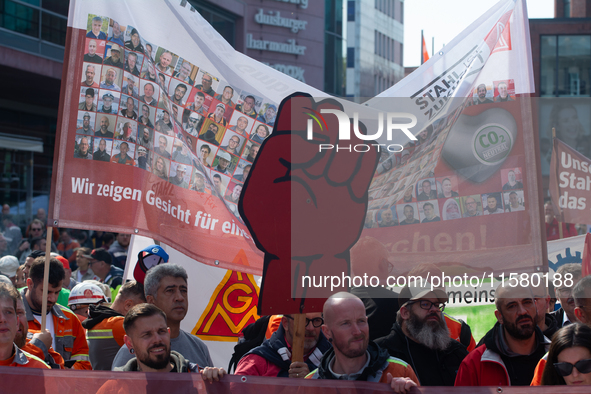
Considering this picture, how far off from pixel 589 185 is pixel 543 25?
28324mm

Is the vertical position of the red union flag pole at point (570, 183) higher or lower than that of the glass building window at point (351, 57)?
lower

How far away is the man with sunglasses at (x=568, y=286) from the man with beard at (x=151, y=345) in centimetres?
246

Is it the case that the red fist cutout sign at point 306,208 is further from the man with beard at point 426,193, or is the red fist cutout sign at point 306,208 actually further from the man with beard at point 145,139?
the man with beard at point 145,139

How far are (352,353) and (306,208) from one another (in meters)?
0.95

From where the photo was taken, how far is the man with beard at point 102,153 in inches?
174

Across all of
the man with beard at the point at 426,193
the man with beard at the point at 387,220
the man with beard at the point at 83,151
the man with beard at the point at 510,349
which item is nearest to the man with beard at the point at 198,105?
the man with beard at the point at 83,151

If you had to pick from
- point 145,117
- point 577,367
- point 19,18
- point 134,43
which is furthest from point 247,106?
point 19,18

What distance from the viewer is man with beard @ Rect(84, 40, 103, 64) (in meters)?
4.49

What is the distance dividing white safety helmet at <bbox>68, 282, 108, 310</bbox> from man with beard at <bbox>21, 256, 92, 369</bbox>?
0.53 metres

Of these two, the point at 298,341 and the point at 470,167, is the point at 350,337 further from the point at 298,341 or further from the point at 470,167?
the point at 470,167

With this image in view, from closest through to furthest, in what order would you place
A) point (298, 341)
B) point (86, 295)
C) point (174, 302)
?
1. point (298, 341)
2. point (174, 302)
3. point (86, 295)

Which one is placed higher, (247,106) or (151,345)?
(247,106)

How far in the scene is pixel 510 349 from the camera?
3879 mm

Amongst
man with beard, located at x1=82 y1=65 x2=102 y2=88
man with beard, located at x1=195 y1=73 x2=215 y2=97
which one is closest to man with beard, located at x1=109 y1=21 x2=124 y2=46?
man with beard, located at x1=82 y1=65 x2=102 y2=88
